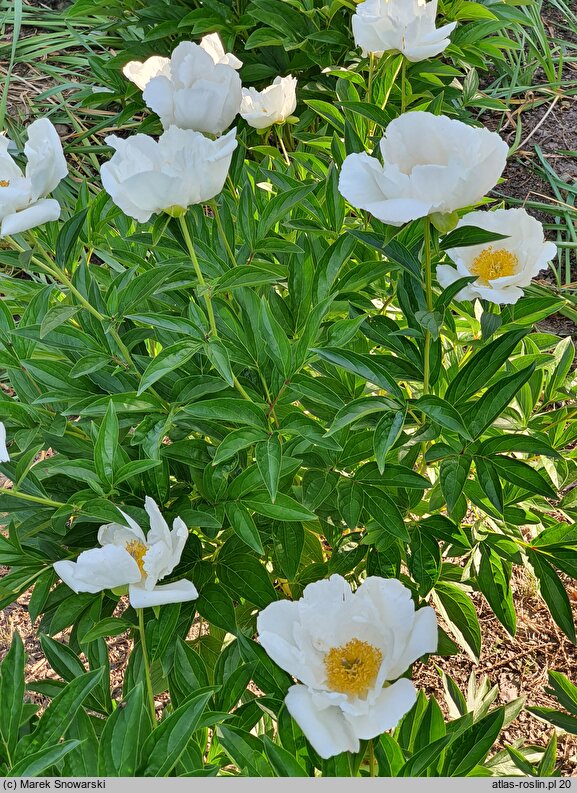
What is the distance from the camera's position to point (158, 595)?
789mm

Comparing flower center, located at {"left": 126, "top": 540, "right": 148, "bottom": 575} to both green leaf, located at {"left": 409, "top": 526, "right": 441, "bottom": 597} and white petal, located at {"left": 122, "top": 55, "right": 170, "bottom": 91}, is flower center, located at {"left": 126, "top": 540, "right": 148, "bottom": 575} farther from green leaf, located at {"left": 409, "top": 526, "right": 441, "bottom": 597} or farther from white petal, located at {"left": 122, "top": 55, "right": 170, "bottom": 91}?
white petal, located at {"left": 122, "top": 55, "right": 170, "bottom": 91}

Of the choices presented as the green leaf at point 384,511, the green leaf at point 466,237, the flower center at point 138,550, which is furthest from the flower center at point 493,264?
the flower center at point 138,550

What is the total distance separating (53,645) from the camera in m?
0.90

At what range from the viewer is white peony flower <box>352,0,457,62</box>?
1084mm

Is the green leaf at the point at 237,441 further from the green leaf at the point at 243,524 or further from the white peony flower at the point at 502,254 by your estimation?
the white peony flower at the point at 502,254

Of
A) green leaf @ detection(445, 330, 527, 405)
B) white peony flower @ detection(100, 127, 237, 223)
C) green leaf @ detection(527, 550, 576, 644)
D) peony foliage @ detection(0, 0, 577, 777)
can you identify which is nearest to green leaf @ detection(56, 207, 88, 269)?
peony foliage @ detection(0, 0, 577, 777)

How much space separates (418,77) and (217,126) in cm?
85

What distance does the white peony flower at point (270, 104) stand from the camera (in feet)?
4.11

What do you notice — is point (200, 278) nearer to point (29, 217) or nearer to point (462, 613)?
point (29, 217)

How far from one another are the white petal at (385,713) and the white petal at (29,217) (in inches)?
23.1

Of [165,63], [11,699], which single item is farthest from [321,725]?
[165,63]

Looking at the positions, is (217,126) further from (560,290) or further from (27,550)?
(560,290)

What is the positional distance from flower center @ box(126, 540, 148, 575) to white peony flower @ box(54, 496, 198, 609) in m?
0.01
